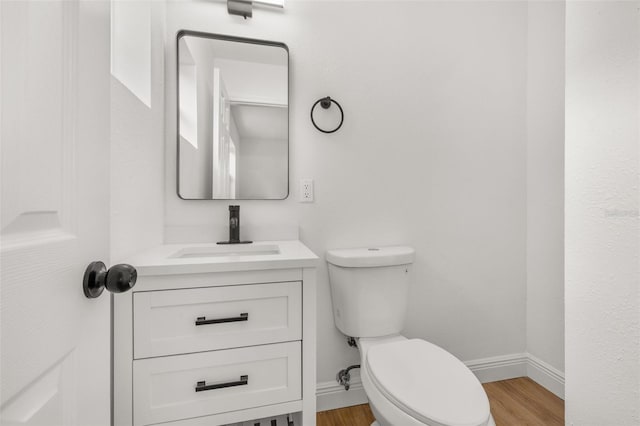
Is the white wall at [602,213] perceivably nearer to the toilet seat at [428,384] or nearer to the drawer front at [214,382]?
the toilet seat at [428,384]

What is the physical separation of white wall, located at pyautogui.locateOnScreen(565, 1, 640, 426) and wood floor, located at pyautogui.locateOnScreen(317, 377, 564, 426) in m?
0.47

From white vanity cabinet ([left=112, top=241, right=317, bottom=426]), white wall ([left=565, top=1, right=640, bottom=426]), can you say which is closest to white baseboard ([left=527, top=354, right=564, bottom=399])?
white wall ([left=565, top=1, right=640, bottom=426])

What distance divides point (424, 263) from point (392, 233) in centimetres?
26

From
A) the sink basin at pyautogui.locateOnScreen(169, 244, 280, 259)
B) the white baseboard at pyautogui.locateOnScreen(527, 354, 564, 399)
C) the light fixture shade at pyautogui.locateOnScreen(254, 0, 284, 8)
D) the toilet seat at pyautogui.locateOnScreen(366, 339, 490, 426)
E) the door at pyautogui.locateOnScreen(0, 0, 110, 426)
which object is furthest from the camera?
the white baseboard at pyautogui.locateOnScreen(527, 354, 564, 399)

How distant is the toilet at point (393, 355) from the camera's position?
36.4 inches

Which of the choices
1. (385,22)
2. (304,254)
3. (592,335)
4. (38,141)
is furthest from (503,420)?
(385,22)

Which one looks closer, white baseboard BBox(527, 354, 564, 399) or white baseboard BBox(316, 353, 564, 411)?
white baseboard BBox(316, 353, 564, 411)

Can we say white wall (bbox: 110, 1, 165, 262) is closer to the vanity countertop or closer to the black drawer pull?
the vanity countertop

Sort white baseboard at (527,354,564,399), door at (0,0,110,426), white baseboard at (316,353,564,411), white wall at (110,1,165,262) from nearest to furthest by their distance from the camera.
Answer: door at (0,0,110,426) → white wall at (110,1,165,262) → white baseboard at (316,353,564,411) → white baseboard at (527,354,564,399)

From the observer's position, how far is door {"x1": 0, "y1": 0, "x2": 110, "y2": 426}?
343 mm

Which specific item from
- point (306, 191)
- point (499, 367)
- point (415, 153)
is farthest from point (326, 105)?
point (499, 367)

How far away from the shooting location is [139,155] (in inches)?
46.7

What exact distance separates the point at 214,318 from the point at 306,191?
76cm

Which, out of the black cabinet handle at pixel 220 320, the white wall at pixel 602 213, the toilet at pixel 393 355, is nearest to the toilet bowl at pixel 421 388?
the toilet at pixel 393 355
